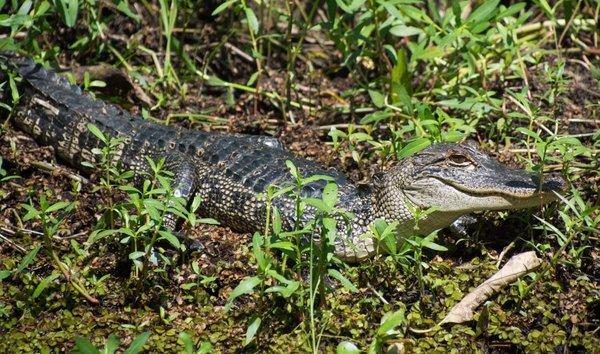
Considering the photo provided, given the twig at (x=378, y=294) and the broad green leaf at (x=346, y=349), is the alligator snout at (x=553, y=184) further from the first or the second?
the broad green leaf at (x=346, y=349)

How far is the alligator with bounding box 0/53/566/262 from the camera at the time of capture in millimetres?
5297

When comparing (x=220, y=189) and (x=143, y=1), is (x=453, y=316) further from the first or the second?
(x=143, y=1)

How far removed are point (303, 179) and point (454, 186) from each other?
1.01 meters

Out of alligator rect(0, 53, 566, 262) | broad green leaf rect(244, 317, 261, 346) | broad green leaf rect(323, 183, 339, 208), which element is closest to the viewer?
broad green leaf rect(244, 317, 261, 346)

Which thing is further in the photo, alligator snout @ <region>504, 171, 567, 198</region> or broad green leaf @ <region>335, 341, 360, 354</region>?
alligator snout @ <region>504, 171, 567, 198</region>

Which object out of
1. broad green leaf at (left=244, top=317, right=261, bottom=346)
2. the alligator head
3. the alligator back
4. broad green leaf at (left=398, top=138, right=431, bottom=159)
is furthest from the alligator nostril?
broad green leaf at (left=244, top=317, right=261, bottom=346)

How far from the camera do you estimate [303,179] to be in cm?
481

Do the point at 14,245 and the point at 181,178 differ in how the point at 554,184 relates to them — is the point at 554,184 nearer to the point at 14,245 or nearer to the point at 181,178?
the point at 181,178

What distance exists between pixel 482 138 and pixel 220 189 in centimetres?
198

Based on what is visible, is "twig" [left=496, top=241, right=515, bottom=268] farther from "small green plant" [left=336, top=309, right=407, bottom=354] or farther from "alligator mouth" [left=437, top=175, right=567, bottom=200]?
"small green plant" [left=336, top=309, right=407, bottom=354]

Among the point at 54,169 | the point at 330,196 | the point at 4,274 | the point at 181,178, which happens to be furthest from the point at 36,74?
the point at 330,196

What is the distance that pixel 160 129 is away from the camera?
637 cm

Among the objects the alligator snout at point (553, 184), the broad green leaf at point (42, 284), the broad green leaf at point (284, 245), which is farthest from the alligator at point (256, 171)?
the broad green leaf at point (42, 284)

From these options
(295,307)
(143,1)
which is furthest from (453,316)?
(143,1)
